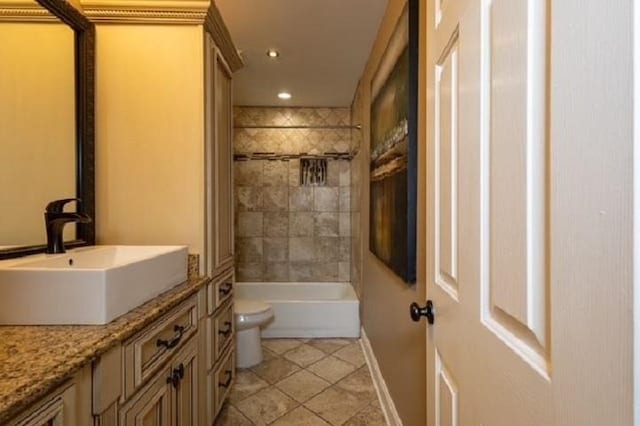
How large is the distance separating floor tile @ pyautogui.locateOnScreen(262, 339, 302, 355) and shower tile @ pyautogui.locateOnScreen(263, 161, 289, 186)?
1.61 m

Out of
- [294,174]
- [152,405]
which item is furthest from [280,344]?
[152,405]

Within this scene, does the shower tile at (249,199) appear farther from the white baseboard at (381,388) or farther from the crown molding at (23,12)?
the crown molding at (23,12)

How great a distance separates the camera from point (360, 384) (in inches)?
101

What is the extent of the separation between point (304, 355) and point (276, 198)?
67.6 inches

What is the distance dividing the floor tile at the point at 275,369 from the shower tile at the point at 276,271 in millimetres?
1281

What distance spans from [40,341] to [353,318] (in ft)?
9.02

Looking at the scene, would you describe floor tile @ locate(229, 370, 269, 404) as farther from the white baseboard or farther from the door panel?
the door panel

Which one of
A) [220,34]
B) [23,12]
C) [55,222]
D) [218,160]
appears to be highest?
[220,34]

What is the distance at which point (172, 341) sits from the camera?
1.38 meters

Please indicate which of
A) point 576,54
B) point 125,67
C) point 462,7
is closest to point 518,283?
point 576,54

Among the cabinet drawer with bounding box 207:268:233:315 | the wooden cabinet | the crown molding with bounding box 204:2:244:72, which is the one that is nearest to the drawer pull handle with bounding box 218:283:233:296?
the cabinet drawer with bounding box 207:268:233:315

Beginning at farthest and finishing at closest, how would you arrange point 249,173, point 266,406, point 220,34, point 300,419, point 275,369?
point 249,173
point 275,369
point 266,406
point 300,419
point 220,34

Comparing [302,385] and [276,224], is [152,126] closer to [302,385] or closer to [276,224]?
[302,385]

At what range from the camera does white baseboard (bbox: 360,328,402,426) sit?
6.52ft
